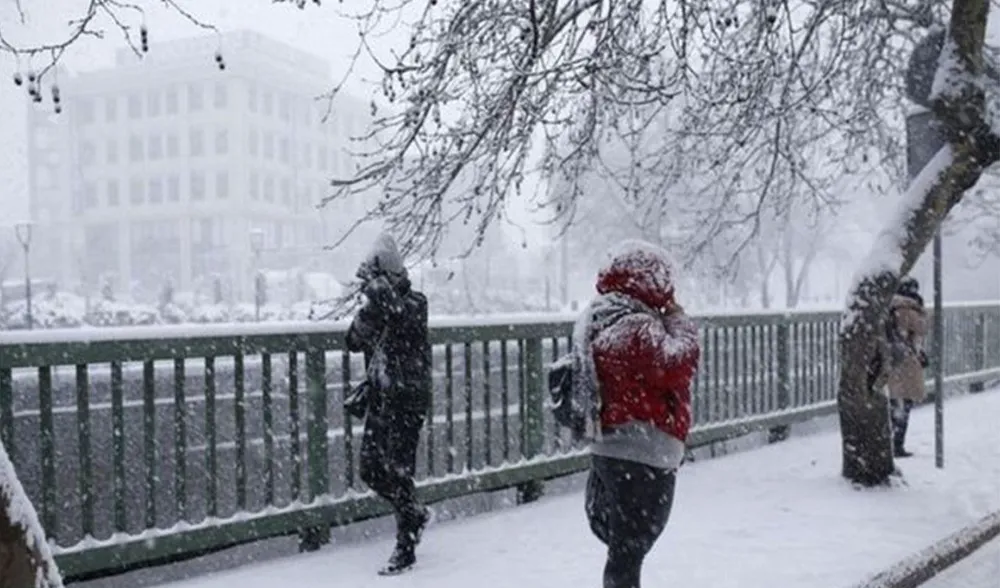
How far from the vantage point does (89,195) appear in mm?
83562

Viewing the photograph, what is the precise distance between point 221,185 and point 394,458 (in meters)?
76.9

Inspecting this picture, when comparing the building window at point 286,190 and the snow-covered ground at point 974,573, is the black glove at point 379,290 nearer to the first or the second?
the snow-covered ground at point 974,573

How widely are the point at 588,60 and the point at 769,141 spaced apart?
10.7 ft

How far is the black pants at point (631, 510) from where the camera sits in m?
4.19

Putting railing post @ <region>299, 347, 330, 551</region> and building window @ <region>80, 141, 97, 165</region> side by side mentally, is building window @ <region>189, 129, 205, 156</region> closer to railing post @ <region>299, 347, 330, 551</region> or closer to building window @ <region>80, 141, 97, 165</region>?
building window @ <region>80, 141, 97, 165</region>

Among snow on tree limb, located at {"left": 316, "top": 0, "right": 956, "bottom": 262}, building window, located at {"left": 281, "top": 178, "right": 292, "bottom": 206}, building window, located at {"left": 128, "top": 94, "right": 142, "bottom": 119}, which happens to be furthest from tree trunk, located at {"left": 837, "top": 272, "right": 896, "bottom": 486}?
building window, located at {"left": 128, "top": 94, "right": 142, "bottom": 119}

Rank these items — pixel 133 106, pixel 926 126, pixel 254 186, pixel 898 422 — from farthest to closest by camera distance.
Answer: pixel 133 106 → pixel 254 186 → pixel 898 422 → pixel 926 126

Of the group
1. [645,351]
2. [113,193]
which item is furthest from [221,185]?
[645,351]

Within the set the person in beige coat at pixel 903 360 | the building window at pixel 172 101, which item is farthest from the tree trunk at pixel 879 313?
the building window at pixel 172 101

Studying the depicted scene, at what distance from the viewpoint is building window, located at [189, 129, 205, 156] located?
259 ft

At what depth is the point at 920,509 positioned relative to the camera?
6.87m

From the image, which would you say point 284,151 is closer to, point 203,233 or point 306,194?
point 306,194

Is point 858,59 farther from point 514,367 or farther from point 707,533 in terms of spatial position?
point 707,533

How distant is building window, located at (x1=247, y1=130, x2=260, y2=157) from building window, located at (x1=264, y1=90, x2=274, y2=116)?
2.21 m
